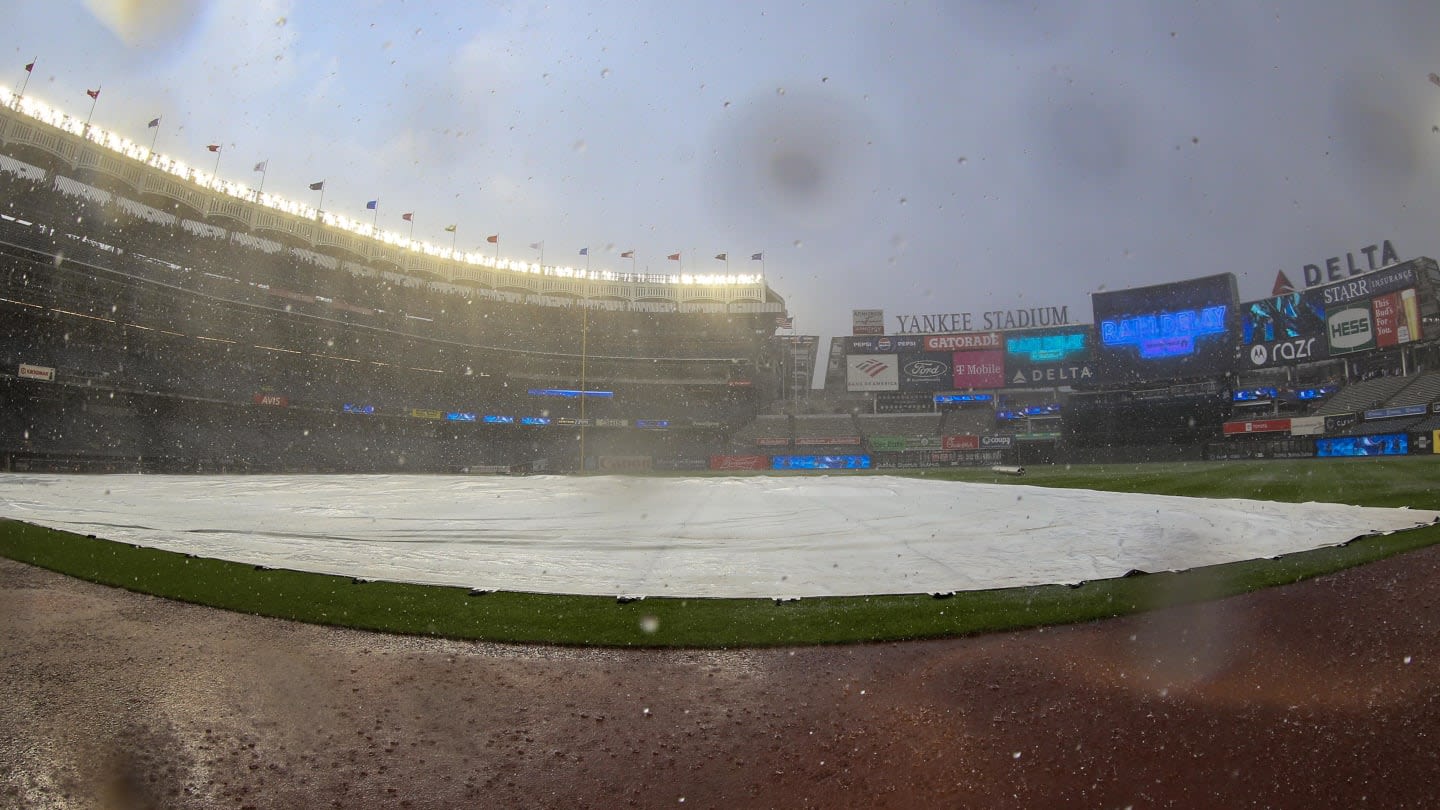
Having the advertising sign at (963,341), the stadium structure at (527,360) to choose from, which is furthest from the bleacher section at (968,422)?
the advertising sign at (963,341)

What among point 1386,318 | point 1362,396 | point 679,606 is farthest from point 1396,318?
point 679,606

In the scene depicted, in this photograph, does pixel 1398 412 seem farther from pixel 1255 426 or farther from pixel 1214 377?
pixel 1214 377

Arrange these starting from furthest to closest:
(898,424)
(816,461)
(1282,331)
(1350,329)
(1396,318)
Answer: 1. (898,424)
2. (816,461)
3. (1282,331)
4. (1350,329)
5. (1396,318)

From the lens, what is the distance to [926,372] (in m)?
46.9

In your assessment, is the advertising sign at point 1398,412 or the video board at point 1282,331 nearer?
the advertising sign at point 1398,412

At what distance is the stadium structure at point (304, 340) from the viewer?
2753cm

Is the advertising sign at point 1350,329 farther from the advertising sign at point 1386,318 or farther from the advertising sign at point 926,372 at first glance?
the advertising sign at point 926,372

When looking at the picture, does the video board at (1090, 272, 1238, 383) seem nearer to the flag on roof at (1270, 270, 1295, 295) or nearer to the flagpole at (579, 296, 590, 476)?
the flag on roof at (1270, 270, 1295, 295)

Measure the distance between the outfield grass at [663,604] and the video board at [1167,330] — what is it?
32.8 m

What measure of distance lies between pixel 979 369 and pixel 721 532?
139 feet

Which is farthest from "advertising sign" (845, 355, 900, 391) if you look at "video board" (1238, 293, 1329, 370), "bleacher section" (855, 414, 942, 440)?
"video board" (1238, 293, 1329, 370)

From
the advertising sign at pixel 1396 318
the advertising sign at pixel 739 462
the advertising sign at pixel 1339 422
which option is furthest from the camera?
the advertising sign at pixel 739 462

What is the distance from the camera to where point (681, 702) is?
3.63m

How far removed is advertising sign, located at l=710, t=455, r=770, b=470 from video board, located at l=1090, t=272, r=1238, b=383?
2025 cm
